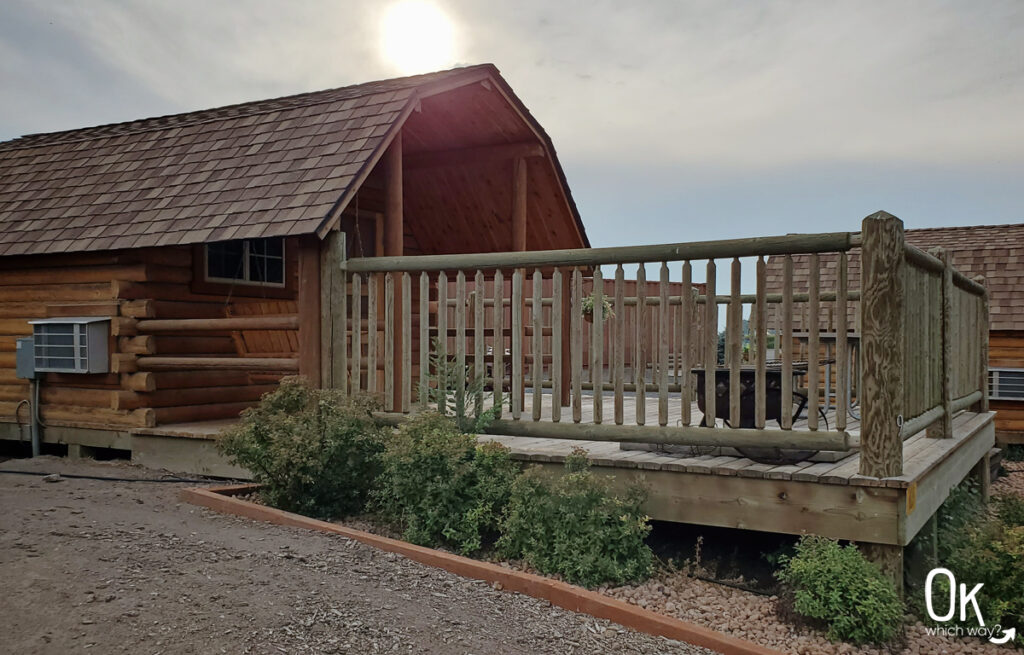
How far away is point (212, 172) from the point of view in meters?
8.46

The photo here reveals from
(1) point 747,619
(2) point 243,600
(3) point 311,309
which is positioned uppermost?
(3) point 311,309

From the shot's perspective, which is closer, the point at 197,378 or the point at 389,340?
the point at 389,340

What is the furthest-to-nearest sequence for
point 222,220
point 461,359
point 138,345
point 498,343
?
point 138,345, point 222,220, point 461,359, point 498,343

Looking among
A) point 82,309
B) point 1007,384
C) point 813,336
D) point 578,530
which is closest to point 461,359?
point 578,530

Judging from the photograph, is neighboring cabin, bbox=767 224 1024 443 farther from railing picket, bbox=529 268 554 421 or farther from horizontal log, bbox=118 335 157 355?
horizontal log, bbox=118 335 157 355

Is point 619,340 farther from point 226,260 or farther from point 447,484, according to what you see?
point 226,260

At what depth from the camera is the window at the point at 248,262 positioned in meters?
9.49

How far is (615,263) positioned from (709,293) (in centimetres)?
65

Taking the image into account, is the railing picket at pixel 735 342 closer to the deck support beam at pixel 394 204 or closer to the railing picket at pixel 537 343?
the railing picket at pixel 537 343

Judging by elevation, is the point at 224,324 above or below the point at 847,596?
above

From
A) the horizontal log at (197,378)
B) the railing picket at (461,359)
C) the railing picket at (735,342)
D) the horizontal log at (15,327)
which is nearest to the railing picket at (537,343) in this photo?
the railing picket at (461,359)

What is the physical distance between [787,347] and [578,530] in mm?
1637

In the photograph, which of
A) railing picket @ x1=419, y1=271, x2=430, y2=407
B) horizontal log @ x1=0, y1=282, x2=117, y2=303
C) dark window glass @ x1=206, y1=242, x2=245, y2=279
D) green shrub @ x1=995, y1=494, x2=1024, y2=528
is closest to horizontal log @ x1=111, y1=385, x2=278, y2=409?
horizontal log @ x1=0, y1=282, x2=117, y2=303

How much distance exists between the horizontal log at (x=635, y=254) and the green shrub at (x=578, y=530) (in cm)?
148
